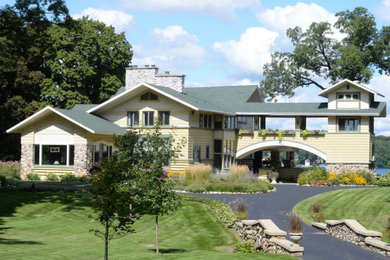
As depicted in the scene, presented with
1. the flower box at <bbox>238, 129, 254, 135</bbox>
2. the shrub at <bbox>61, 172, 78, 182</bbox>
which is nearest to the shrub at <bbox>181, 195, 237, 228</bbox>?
the shrub at <bbox>61, 172, 78, 182</bbox>

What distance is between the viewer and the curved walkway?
19.0 m

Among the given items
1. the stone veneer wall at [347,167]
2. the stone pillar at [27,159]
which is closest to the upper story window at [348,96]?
the stone veneer wall at [347,167]

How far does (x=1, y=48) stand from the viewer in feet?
98.3

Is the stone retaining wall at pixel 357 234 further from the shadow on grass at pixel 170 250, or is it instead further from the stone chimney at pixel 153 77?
the stone chimney at pixel 153 77

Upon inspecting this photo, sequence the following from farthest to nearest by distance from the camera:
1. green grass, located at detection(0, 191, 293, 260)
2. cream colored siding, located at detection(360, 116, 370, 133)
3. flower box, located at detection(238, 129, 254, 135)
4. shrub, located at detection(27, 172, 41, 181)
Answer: flower box, located at detection(238, 129, 254, 135), cream colored siding, located at detection(360, 116, 370, 133), shrub, located at detection(27, 172, 41, 181), green grass, located at detection(0, 191, 293, 260)

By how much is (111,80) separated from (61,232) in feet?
119

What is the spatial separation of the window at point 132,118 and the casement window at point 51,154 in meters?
5.66

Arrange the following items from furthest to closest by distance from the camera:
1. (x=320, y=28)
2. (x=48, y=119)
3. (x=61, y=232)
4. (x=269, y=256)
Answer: (x=320, y=28), (x=48, y=119), (x=61, y=232), (x=269, y=256)

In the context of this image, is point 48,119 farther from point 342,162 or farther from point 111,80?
point 342,162

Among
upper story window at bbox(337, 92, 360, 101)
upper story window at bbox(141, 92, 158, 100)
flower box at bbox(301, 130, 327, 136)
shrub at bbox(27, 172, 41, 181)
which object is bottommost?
shrub at bbox(27, 172, 41, 181)

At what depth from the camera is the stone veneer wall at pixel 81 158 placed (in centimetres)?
4147

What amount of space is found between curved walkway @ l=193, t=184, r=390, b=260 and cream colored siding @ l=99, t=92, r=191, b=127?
8.99 meters

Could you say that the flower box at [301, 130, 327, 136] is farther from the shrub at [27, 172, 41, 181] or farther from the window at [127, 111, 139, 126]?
the shrub at [27, 172, 41, 181]

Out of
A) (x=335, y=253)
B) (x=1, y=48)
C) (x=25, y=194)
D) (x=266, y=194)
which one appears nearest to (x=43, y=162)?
(x=25, y=194)
